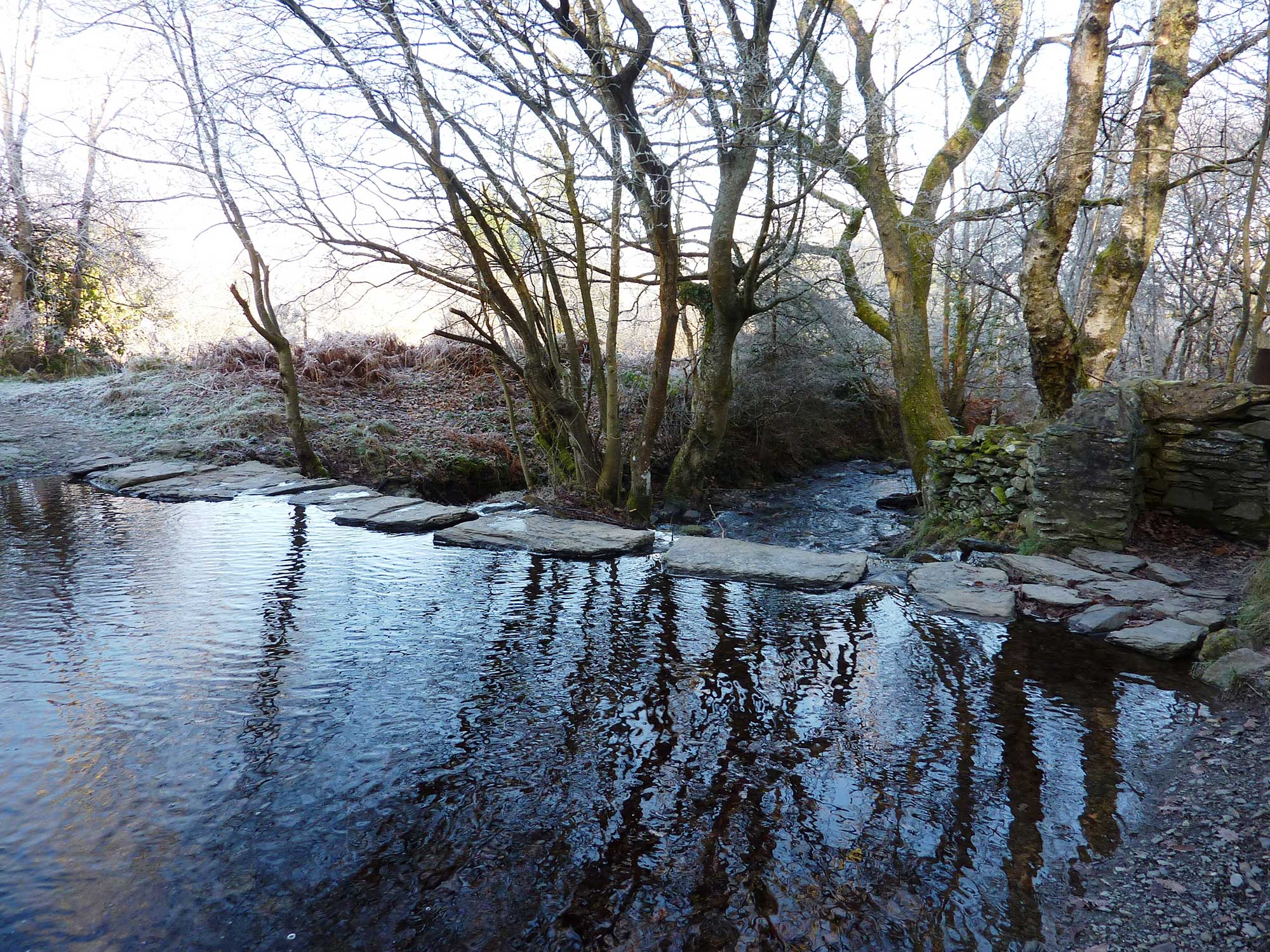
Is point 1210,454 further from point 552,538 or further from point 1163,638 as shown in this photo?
point 552,538

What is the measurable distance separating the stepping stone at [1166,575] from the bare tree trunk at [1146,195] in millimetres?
3246

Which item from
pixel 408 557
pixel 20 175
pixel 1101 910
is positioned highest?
pixel 20 175

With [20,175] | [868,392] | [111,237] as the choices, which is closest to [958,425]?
[868,392]

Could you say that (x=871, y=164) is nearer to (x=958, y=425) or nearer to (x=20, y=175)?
(x=958, y=425)

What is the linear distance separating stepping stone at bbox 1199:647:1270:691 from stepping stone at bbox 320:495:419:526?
533cm

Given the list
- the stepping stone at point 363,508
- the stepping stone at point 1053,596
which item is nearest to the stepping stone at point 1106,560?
the stepping stone at point 1053,596

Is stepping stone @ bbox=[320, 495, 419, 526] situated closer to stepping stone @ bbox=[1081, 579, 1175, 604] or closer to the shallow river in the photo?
the shallow river

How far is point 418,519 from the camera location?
546cm

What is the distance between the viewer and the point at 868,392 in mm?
13414

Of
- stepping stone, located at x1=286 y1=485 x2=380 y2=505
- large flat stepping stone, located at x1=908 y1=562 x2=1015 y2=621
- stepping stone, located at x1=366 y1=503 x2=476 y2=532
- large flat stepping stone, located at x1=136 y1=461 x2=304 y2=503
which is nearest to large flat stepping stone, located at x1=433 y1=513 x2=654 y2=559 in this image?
stepping stone, located at x1=366 y1=503 x2=476 y2=532

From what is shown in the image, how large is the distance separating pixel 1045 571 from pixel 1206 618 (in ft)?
2.95

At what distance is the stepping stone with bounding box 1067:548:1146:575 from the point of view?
14.4ft

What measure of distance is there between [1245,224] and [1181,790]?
656 cm

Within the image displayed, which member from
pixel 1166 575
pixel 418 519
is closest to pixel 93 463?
pixel 418 519
